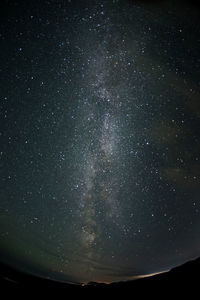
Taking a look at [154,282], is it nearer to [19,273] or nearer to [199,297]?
[199,297]

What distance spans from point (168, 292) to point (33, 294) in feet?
3.98

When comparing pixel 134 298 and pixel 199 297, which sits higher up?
pixel 199 297

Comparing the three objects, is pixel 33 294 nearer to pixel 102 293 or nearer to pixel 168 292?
pixel 102 293

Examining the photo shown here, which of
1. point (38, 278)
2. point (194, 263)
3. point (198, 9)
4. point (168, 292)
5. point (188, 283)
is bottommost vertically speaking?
point (38, 278)

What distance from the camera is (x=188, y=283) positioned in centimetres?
164

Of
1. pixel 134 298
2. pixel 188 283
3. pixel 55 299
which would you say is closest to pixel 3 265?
pixel 55 299

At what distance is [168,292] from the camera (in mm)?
1757

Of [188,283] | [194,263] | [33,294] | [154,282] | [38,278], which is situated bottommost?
[38,278]

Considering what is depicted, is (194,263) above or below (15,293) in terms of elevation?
above

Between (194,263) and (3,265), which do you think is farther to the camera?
(3,265)

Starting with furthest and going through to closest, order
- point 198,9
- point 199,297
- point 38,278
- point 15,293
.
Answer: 1. point 38,278
2. point 198,9
3. point 15,293
4. point 199,297

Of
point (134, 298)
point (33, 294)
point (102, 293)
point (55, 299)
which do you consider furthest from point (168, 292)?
point (33, 294)

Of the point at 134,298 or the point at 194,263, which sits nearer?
the point at 194,263

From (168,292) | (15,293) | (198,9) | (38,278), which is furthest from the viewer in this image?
(38,278)
